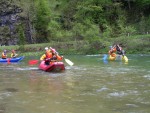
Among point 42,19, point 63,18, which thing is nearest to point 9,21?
point 42,19

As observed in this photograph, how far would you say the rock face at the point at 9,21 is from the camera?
55531 mm

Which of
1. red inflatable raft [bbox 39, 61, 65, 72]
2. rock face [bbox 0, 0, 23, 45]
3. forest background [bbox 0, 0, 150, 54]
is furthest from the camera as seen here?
rock face [bbox 0, 0, 23, 45]

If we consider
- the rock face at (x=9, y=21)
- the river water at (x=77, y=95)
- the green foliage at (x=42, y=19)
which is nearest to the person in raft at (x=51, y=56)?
the river water at (x=77, y=95)

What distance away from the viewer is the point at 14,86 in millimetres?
15102

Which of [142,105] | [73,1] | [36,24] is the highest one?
[73,1]

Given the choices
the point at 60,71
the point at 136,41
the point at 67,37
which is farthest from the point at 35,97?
the point at 67,37

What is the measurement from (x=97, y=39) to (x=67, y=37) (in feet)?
22.7

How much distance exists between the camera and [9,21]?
5669cm

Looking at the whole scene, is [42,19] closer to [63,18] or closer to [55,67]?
[63,18]

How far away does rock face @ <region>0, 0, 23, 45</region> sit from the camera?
55.5 meters

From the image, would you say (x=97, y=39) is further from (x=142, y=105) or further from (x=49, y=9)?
(x=142, y=105)

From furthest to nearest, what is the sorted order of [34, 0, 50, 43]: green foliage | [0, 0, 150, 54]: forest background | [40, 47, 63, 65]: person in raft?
[34, 0, 50, 43]: green foliage < [0, 0, 150, 54]: forest background < [40, 47, 63, 65]: person in raft

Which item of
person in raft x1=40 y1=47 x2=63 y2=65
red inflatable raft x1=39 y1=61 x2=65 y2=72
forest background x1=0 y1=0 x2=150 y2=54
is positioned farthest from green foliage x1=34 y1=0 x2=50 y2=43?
red inflatable raft x1=39 y1=61 x2=65 y2=72

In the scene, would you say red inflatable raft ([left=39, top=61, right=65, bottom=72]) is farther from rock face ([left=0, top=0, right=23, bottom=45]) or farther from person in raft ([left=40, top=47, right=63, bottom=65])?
rock face ([left=0, top=0, right=23, bottom=45])
